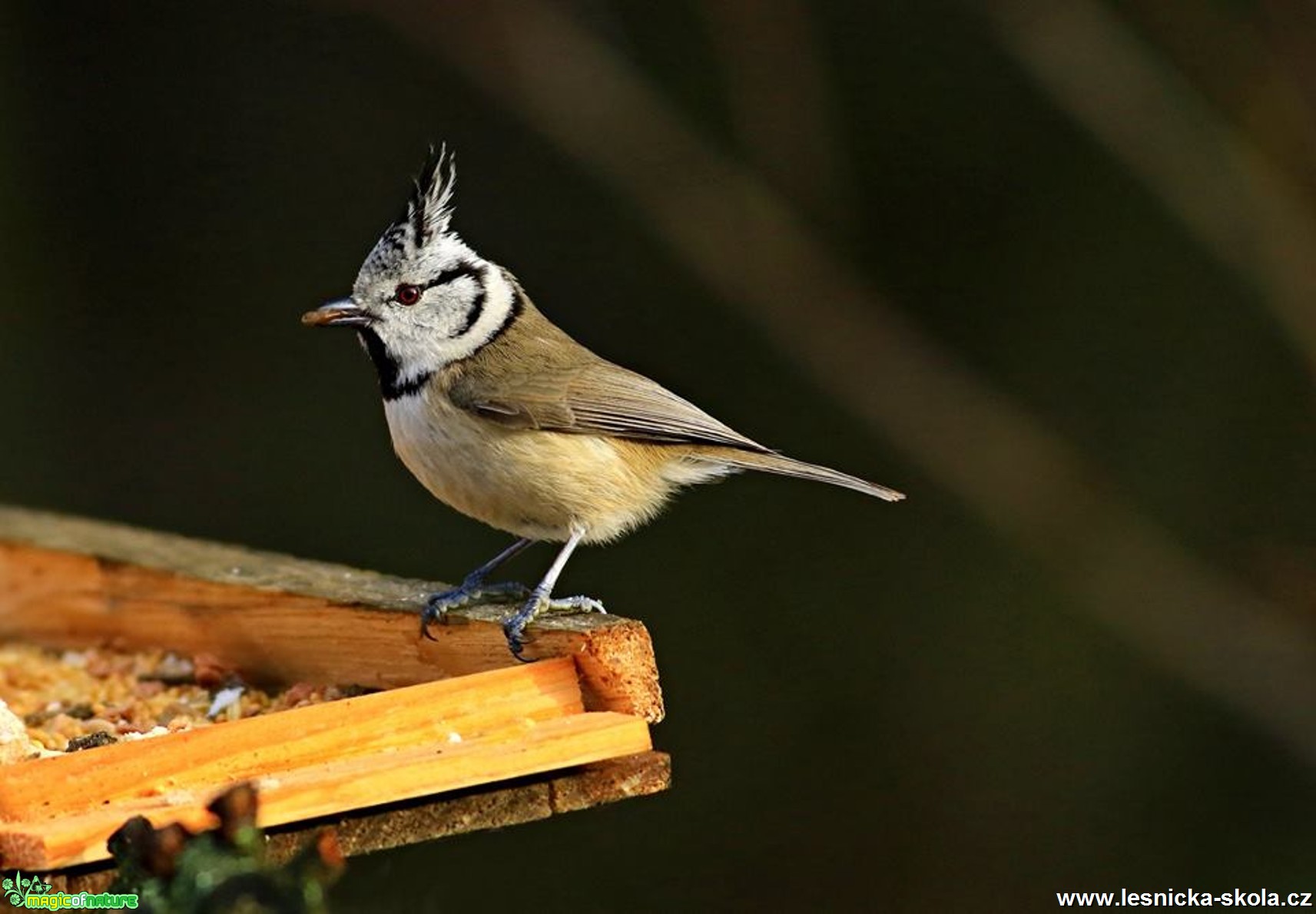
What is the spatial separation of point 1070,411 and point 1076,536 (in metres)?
0.69

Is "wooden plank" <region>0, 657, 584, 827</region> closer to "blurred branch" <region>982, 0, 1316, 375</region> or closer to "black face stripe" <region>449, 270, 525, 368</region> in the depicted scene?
"black face stripe" <region>449, 270, 525, 368</region>

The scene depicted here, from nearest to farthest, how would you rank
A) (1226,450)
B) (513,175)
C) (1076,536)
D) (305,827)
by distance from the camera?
1. (305,827)
2. (1076,536)
3. (1226,450)
4. (513,175)

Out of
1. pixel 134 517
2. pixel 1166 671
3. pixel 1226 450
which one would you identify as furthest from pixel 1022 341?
pixel 134 517

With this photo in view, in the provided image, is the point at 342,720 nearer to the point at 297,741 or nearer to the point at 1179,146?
the point at 297,741

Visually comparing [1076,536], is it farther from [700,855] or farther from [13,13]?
[13,13]

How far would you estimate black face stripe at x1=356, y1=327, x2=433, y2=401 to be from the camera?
3.71m

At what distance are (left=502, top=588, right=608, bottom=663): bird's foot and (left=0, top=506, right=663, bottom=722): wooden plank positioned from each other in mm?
27

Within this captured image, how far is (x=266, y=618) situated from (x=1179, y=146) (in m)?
3.22

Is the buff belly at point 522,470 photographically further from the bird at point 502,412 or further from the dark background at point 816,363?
the dark background at point 816,363

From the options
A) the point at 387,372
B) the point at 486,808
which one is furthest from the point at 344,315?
the point at 486,808

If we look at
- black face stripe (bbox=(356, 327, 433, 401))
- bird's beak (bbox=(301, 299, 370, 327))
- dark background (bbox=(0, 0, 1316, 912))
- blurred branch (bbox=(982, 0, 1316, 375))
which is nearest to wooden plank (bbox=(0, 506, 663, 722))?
black face stripe (bbox=(356, 327, 433, 401))

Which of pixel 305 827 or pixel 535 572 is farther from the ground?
pixel 535 572

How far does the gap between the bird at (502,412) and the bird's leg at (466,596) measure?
0.39ft

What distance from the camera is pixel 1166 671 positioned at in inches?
238
